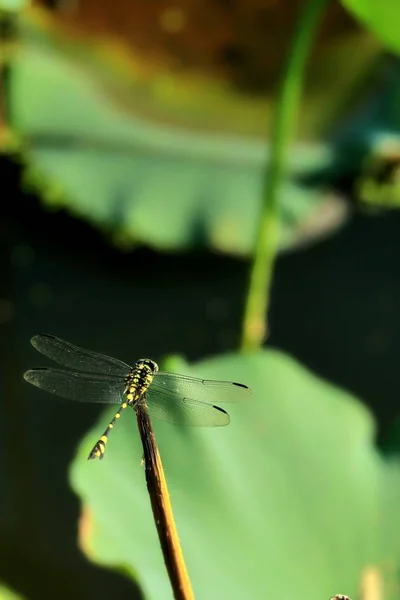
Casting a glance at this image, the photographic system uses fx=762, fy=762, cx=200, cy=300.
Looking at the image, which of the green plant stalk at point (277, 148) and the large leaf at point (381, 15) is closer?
the large leaf at point (381, 15)

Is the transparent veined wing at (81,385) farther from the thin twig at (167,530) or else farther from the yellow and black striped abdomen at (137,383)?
the thin twig at (167,530)

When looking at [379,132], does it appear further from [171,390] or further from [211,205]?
[171,390]

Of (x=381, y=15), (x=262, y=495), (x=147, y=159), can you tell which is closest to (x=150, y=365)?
(x=262, y=495)

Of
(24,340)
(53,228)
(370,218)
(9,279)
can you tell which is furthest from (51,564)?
(370,218)

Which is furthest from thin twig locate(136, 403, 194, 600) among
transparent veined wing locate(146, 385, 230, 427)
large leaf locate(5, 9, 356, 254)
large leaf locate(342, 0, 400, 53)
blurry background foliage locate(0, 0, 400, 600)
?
large leaf locate(5, 9, 356, 254)

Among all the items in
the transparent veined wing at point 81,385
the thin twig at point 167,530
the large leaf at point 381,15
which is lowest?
the thin twig at point 167,530

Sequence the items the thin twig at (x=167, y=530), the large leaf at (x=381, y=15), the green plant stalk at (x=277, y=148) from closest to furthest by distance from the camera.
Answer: the thin twig at (x=167, y=530) < the large leaf at (x=381, y=15) < the green plant stalk at (x=277, y=148)

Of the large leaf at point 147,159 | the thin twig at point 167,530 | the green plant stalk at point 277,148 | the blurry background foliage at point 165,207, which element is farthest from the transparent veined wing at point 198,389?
the large leaf at point 147,159
